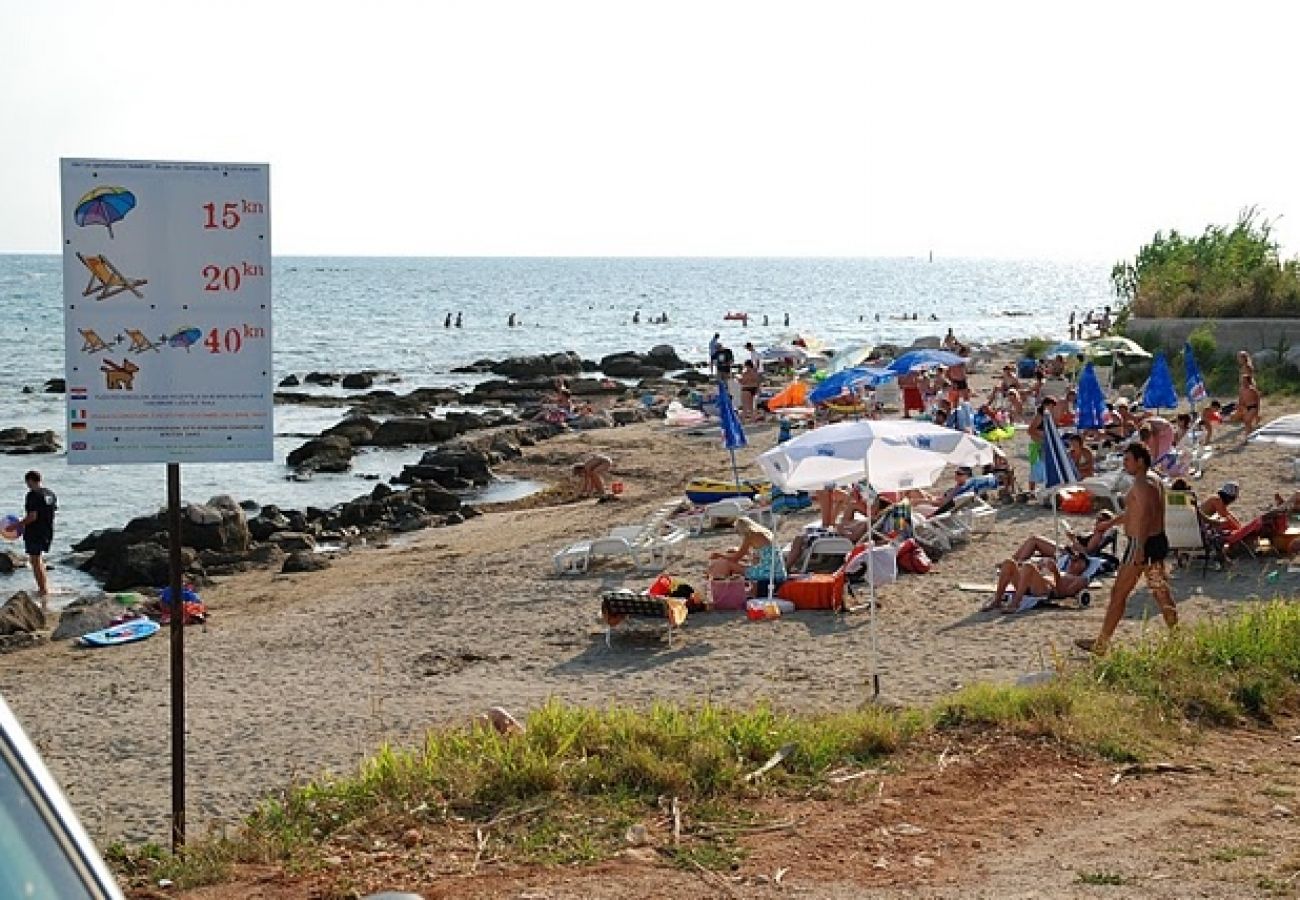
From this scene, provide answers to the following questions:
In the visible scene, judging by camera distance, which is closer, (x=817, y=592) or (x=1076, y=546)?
(x=817, y=592)

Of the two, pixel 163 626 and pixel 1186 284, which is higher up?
pixel 1186 284

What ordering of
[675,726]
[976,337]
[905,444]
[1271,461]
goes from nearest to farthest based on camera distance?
[675,726] < [905,444] < [1271,461] < [976,337]

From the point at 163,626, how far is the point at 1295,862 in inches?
492

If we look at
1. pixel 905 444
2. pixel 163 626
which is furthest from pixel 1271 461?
pixel 163 626

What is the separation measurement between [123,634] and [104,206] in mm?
9458

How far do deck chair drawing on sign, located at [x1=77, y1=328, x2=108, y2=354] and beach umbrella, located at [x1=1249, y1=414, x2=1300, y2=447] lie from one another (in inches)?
475

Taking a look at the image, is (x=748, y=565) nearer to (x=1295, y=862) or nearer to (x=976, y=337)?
(x=1295, y=862)

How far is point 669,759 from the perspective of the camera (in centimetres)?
752

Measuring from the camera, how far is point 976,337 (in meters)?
74.6

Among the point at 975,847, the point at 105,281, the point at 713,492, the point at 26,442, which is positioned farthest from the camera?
the point at 26,442

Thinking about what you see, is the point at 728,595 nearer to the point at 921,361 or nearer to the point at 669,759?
the point at 669,759

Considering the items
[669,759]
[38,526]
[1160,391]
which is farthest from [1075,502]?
[38,526]

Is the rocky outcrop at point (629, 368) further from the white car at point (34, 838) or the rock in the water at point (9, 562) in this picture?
the white car at point (34, 838)

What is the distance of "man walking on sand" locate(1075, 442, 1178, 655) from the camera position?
36.2 feet
